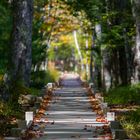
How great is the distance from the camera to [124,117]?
20.6 meters

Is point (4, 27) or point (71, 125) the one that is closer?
point (71, 125)

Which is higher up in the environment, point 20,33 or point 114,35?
point 114,35

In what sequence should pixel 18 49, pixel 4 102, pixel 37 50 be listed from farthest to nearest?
1. pixel 37 50
2. pixel 18 49
3. pixel 4 102

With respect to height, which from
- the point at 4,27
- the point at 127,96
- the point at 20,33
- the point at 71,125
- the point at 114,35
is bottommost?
the point at 71,125

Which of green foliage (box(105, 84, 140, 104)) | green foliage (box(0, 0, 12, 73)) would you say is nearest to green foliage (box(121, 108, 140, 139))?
green foliage (box(105, 84, 140, 104))

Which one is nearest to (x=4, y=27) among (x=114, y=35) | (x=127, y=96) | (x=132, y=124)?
(x=114, y=35)

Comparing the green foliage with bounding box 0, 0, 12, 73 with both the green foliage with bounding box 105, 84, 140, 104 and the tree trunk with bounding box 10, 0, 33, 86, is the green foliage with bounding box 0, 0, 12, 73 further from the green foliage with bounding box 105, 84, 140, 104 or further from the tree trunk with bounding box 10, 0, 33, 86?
the green foliage with bounding box 105, 84, 140, 104

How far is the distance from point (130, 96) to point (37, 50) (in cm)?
1759

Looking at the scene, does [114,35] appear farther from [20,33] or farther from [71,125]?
[71,125]

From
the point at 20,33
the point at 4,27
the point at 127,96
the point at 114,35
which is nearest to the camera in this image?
the point at 127,96

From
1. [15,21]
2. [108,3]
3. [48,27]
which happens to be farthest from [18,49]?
[48,27]

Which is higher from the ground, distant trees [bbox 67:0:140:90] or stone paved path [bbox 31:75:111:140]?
distant trees [bbox 67:0:140:90]

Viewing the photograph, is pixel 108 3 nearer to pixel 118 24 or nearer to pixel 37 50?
pixel 118 24

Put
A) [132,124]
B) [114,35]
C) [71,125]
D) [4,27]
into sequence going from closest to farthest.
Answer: [132,124] < [71,125] < [114,35] < [4,27]
